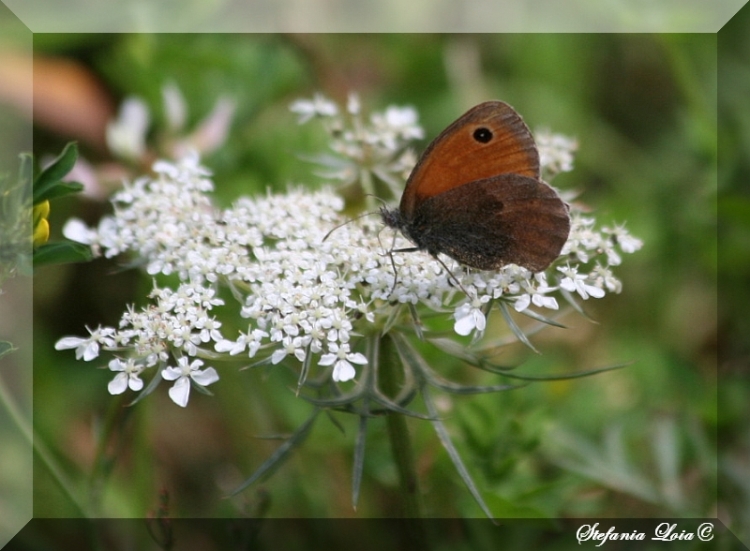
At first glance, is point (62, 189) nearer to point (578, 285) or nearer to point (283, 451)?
point (283, 451)

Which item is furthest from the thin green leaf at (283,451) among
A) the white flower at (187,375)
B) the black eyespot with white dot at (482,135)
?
the black eyespot with white dot at (482,135)

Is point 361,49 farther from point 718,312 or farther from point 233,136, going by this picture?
point 718,312

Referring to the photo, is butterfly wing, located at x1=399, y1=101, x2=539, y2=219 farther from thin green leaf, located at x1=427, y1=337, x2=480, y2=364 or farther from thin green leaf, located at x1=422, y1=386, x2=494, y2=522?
thin green leaf, located at x1=422, y1=386, x2=494, y2=522

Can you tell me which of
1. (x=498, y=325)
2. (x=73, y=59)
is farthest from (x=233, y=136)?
(x=498, y=325)

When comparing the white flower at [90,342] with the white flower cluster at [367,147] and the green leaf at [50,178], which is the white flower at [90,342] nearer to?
the green leaf at [50,178]

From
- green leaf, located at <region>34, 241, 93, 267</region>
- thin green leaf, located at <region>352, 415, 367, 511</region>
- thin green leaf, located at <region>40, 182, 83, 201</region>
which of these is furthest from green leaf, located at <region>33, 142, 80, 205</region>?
thin green leaf, located at <region>352, 415, 367, 511</region>

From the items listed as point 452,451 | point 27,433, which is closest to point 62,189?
point 27,433
